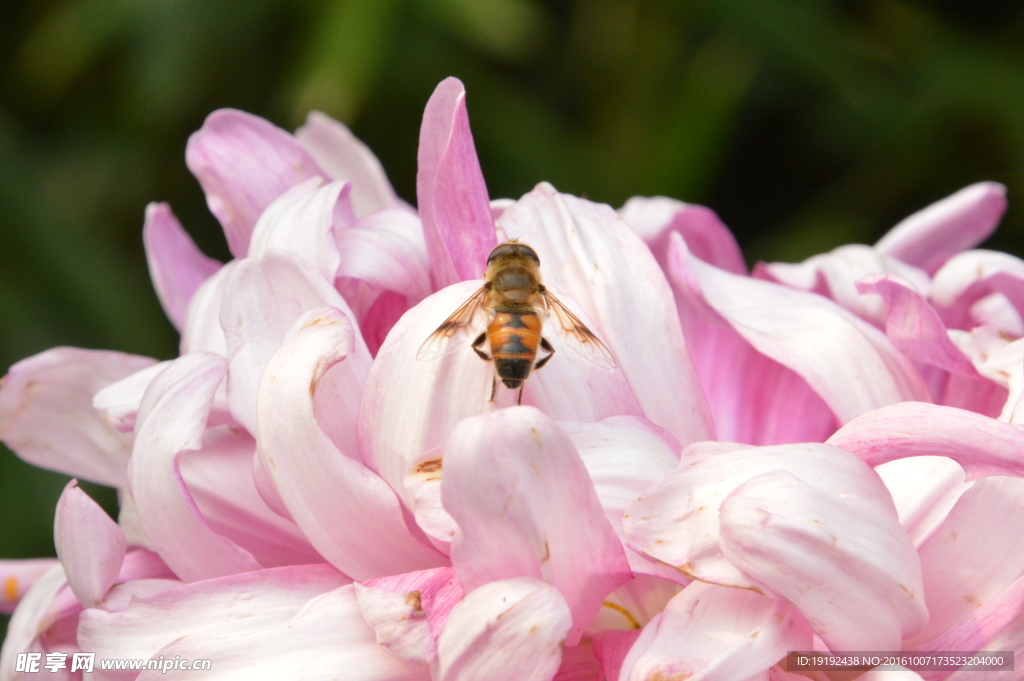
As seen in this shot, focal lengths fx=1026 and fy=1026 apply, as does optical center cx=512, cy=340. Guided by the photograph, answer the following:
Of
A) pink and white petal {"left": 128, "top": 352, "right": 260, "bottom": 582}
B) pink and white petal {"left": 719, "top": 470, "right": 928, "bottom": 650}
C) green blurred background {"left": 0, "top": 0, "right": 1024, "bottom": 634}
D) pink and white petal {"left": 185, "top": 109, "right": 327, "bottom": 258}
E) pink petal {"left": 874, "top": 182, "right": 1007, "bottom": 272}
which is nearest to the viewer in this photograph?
pink and white petal {"left": 719, "top": 470, "right": 928, "bottom": 650}

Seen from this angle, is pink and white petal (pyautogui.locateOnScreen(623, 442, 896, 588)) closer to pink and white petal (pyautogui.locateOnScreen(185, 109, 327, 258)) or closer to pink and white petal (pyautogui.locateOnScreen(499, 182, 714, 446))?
pink and white petal (pyautogui.locateOnScreen(499, 182, 714, 446))

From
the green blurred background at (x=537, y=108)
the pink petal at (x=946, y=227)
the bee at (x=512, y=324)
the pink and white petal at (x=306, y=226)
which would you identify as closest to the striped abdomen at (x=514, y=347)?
the bee at (x=512, y=324)

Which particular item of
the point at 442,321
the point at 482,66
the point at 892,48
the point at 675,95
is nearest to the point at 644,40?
the point at 675,95

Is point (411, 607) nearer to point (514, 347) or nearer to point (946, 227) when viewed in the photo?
point (514, 347)

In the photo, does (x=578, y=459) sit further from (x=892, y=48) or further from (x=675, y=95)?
(x=892, y=48)

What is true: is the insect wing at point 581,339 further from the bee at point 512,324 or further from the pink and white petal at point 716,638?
the pink and white petal at point 716,638

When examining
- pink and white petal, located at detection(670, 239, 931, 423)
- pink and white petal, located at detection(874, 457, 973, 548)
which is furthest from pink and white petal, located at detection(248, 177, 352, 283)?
pink and white petal, located at detection(874, 457, 973, 548)
